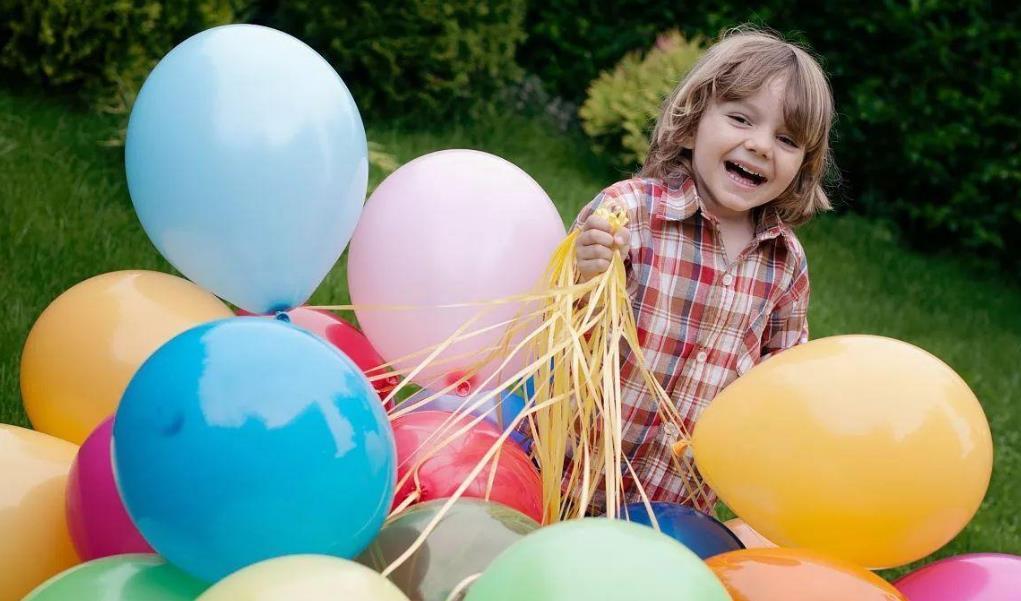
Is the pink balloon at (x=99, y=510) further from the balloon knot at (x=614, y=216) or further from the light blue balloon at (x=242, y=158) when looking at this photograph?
the balloon knot at (x=614, y=216)

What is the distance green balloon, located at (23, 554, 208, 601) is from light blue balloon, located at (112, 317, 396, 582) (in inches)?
1.8

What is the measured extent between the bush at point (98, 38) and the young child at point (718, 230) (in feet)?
8.16

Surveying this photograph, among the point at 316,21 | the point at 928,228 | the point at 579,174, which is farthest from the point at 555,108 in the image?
the point at 928,228

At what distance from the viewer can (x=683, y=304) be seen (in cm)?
236

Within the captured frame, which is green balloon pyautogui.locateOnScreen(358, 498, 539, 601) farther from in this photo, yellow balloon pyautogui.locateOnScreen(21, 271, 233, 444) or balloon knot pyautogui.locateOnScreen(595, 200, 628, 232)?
yellow balloon pyautogui.locateOnScreen(21, 271, 233, 444)

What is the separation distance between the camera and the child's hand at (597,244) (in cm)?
195

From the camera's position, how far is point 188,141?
1.90 meters

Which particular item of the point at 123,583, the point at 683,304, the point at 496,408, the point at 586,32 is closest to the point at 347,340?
the point at 496,408

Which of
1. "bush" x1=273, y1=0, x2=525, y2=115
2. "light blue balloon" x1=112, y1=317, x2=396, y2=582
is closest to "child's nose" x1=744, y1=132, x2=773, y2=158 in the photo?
"light blue balloon" x1=112, y1=317, x2=396, y2=582

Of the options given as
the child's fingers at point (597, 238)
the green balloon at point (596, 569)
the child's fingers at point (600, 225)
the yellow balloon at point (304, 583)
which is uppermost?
the child's fingers at point (600, 225)

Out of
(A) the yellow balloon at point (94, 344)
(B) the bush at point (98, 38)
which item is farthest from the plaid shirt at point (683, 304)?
(B) the bush at point (98, 38)

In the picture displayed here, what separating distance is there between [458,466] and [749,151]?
0.87 m

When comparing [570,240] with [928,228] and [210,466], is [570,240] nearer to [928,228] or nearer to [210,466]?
[210,466]

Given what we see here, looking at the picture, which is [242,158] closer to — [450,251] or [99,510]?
[450,251]
